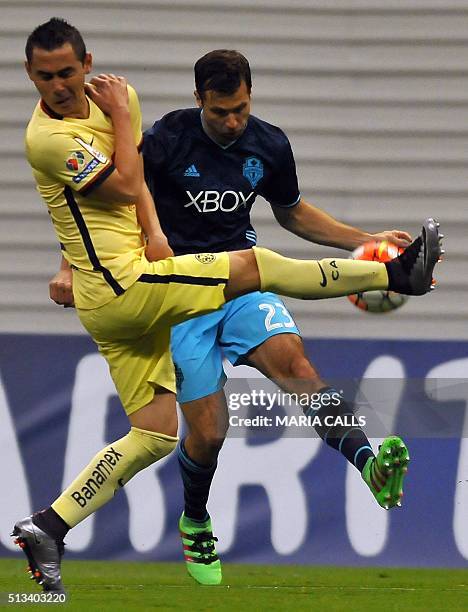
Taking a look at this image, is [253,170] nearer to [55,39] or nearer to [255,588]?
[55,39]

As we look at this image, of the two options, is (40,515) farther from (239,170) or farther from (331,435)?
(239,170)

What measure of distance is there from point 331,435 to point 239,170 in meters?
1.25

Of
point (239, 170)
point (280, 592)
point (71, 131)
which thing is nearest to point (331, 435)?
point (280, 592)

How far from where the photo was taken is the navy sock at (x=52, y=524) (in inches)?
215

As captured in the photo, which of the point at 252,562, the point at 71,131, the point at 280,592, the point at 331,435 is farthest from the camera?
the point at 252,562

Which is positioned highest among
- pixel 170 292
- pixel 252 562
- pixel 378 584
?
pixel 170 292

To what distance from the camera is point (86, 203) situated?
5379 millimetres

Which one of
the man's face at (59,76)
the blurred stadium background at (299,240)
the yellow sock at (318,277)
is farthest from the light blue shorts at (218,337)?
the blurred stadium background at (299,240)

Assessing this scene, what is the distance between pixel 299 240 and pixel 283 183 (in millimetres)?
2072

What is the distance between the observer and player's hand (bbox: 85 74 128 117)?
5.46 metres

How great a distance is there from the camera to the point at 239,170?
622cm

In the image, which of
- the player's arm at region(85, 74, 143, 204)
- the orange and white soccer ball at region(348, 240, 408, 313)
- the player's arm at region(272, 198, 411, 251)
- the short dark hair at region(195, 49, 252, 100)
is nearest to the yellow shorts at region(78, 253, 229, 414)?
the player's arm at region(85, 74, 143, 204)

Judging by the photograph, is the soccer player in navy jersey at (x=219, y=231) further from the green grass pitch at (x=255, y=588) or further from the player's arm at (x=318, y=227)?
the green grass pitch at (x=255, y=588)

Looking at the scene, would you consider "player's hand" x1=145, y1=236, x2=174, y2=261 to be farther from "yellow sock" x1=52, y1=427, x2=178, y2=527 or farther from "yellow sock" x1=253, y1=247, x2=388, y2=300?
"yellow sock" x1=52, y1=427, x2=178, y2=527
